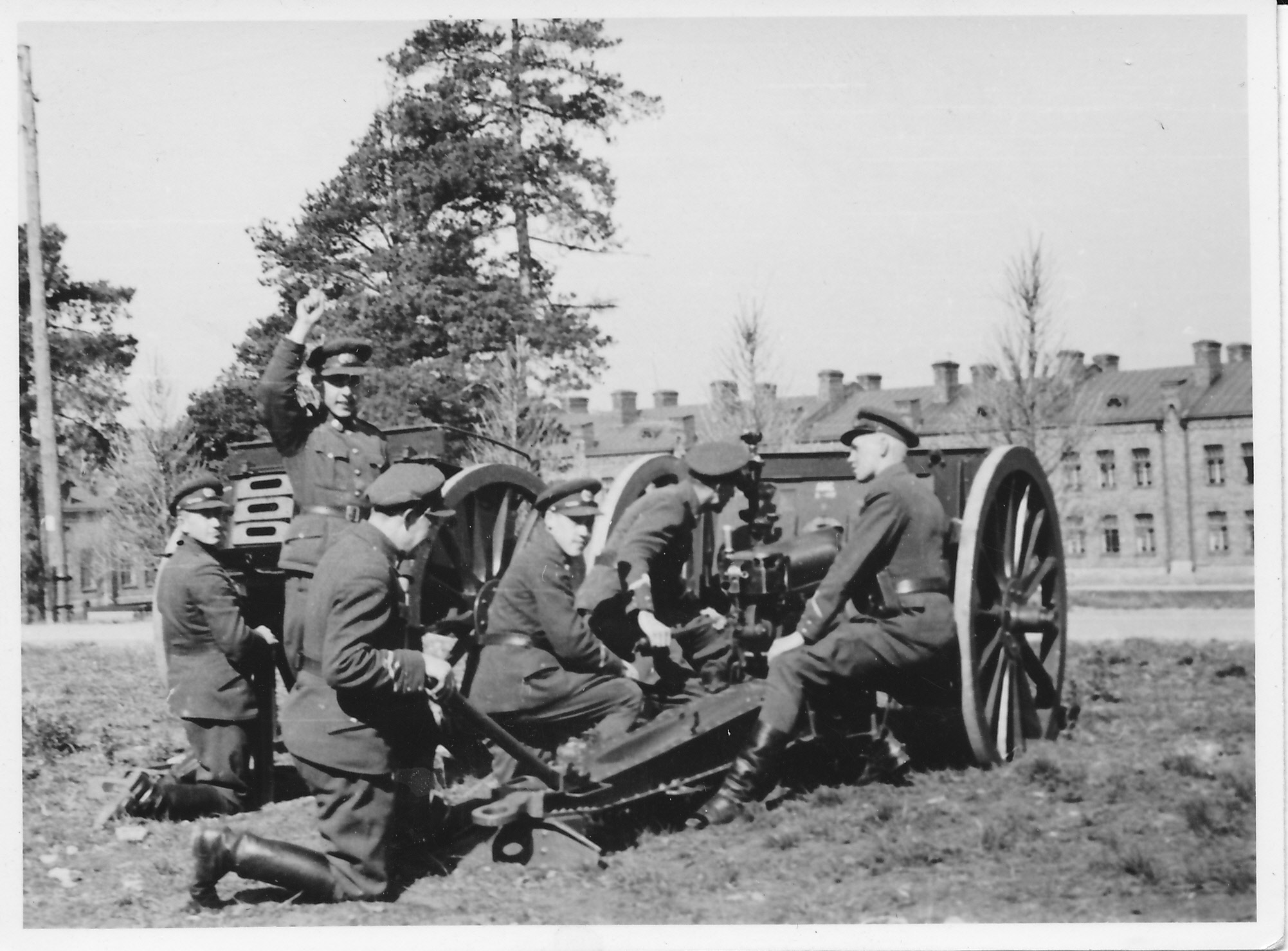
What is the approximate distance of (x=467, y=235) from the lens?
720 centimetres

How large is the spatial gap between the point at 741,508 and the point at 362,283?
2.25m

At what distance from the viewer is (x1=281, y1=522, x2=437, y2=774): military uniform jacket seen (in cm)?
491

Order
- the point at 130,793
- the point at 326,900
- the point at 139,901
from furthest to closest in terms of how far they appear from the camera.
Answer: the point at 130,793, the point at 139,901, the point at 326,900

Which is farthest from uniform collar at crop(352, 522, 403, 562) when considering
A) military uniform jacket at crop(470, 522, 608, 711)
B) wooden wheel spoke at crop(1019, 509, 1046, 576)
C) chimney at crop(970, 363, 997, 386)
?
chimney at crop(970, 363, 997, 386)

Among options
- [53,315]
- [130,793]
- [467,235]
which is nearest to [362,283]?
[467,235]

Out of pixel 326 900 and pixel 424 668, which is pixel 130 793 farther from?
pixel 424 668

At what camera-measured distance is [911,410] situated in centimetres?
692

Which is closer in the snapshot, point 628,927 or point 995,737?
point 628,927

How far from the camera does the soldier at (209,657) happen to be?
638 centimetres

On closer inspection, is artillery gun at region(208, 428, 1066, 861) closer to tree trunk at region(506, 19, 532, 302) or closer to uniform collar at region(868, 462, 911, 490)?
uniform collar at region(868, 462, 911, 490)

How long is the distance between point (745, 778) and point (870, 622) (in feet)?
2.79

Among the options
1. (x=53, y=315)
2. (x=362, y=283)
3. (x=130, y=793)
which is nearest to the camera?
(x=130, y=793)

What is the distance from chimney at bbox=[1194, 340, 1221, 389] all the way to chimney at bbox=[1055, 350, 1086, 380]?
0.67 m

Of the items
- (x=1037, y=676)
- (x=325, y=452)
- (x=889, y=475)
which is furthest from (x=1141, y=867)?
(x=325, y=452)
